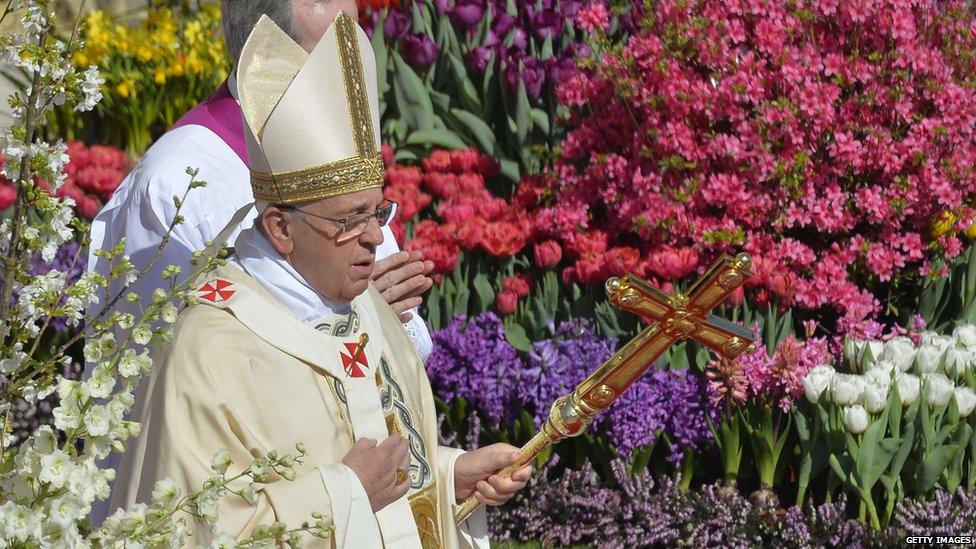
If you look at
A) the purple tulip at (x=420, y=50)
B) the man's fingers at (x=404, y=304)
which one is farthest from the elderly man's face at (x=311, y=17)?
the purple tulip at (x=420, y=50)

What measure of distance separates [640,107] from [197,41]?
2.72m

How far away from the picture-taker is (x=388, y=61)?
21.6ft

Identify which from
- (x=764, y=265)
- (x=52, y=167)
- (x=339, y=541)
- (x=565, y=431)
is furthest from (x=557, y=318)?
(x=52, y=167)

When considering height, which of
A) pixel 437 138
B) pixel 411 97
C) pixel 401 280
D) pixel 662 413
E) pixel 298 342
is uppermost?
pixel 298 342

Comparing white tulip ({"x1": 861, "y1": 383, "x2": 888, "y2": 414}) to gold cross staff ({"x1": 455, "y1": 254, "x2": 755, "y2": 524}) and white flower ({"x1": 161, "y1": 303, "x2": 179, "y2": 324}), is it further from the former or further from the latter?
white flower ({"x1": 161, "y1": 303, "x2": 179, "y2": 324})

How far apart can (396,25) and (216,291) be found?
12.5 feet

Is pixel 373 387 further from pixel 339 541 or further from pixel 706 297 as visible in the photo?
pixel 706 297

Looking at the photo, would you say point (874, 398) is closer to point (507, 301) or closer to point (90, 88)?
point (507, 301)

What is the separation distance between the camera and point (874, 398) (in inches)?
185

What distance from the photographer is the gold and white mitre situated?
2.90 meters

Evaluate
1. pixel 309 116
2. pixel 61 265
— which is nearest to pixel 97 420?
pixel 309 116

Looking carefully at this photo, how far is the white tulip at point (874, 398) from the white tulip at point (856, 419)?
27mm

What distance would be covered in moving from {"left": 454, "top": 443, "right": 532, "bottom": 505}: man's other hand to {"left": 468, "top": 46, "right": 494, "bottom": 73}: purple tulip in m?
3.33

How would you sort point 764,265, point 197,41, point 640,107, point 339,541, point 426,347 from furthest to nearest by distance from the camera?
point 197,41 → point 640,107 → point 764,265 → point 426,347 → point 339,541
